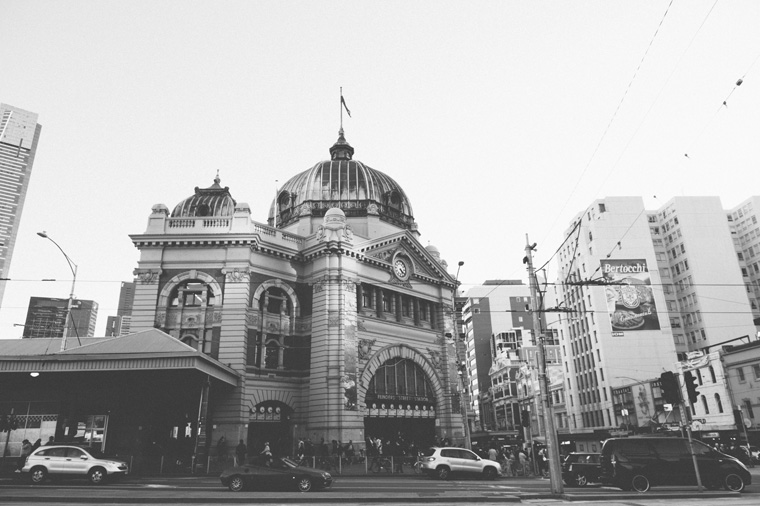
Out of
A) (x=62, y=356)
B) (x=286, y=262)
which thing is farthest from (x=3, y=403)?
(x=286, y=262)

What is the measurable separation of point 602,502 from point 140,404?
27728 millimetres

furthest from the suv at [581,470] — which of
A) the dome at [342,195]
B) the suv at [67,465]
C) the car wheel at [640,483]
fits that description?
the dome at [342,195]

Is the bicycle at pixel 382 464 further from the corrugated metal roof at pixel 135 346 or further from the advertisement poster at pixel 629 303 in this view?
the advertisement poster at pixel 629 303

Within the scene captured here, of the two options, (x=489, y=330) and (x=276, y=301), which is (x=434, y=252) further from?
(x=489, y=330)

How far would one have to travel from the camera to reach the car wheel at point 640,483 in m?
20.8

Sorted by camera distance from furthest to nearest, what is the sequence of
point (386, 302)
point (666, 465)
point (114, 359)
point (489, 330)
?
1. point (489, 330)
2. point (386, 302)
3. point (114, 359)
4. point (666, 465)

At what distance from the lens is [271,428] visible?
38.8m

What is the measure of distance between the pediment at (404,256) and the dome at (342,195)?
4.37 meters

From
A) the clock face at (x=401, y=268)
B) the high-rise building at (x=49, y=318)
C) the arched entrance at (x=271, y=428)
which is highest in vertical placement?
the high-rise building at (x=49, y=318)

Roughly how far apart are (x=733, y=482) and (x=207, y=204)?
4266cm

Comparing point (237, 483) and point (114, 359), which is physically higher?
point (114, 359)

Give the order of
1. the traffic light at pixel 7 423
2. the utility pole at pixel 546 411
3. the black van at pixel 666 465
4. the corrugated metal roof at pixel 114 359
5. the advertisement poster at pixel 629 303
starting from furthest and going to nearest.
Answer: the advertisement poster at pixel 629 303, the traffic light at pixel 7 423, the corrugated metal roof at pixel 114 359, the black van at pixel 666 465, the utility pole at pixel 546 411

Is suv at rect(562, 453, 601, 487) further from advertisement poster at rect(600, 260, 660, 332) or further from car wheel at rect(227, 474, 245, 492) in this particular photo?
advertisement poster at rect(600, 260, 660, 332)

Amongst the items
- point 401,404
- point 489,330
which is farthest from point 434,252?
point 489,330
